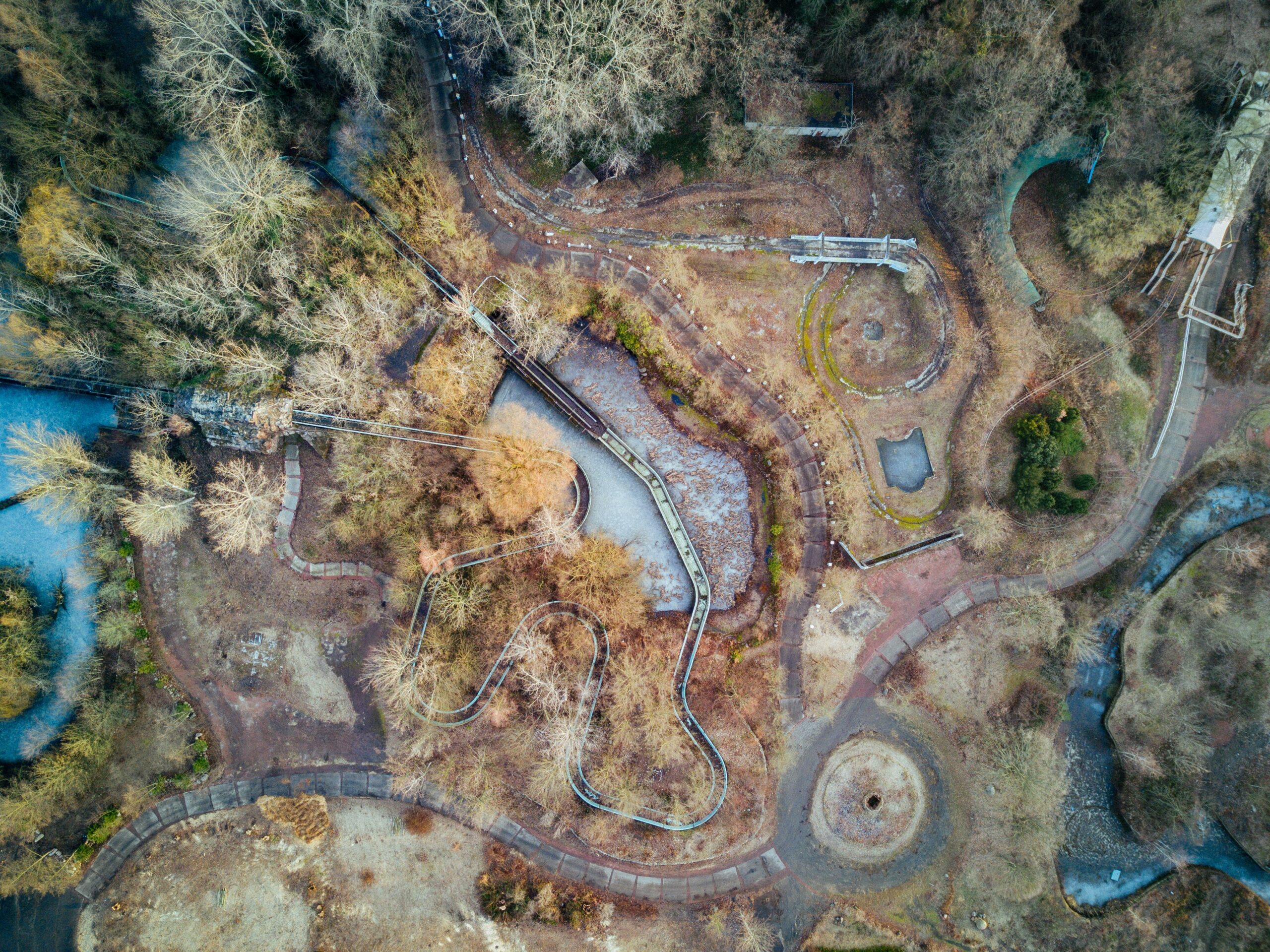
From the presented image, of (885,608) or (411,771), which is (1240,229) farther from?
(411,771)

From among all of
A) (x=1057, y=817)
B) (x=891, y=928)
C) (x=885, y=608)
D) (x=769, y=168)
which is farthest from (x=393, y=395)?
(x=1057, y=817)

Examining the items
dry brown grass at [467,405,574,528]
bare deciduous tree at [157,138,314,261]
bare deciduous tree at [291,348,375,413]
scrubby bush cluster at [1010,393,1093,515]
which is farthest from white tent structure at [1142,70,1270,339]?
bare deciduous tree at [157,138,314,261]

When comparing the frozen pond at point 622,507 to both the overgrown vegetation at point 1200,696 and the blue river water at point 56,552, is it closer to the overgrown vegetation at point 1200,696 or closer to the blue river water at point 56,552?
the blue river water at point 56,552

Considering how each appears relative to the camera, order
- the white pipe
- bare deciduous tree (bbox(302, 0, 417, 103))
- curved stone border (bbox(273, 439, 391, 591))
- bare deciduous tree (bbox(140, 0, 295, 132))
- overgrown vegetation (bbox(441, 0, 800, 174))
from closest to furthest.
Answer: bare deciduous tree (bbox(140, 0, 295, 132))
overgrown vegetation (bbox(441, 0, 800, 174))
bare deciduous tree (bbox(302, 0, 417, 103))
the white pipe
curved stone border (bbox(273, 439, 391, 591))

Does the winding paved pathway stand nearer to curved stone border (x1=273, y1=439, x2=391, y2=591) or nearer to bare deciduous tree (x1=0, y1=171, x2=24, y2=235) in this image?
curved stone border (x1=273, y1=439, x2=391, y2=591)

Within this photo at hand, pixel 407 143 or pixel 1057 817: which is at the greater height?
pixel 407 143

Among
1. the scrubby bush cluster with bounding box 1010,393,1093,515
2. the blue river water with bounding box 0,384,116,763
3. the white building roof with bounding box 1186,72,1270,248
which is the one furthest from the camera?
the blue river water with bounding box 0,384,116,763

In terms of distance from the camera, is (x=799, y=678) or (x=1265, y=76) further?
(x=799, y=678)

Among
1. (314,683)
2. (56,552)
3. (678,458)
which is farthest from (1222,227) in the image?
(56,552)
